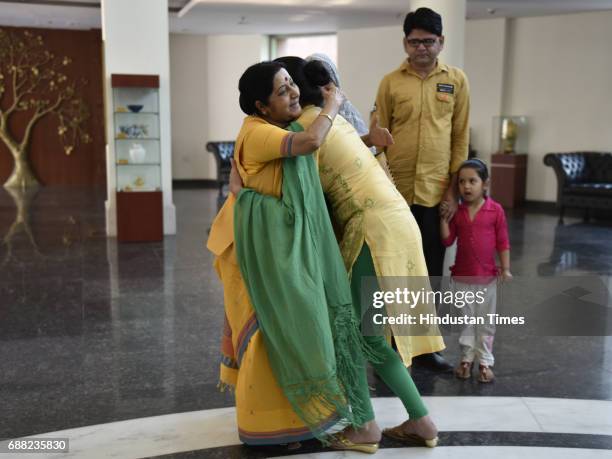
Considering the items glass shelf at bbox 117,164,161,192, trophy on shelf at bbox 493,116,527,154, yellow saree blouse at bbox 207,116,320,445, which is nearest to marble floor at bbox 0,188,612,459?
yellow saree blouse at bbox 207,116,320,445

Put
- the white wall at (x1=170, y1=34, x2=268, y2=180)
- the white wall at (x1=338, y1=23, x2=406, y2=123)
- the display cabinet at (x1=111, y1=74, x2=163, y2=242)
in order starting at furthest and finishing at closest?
the white wall at (x1=170, y1=34, x2=268, y2=180) < the white wall at (x1=338, y1=23, x2=406, y2=123) < the display cabinet at (x1=111, y1=74, x2=163, y2=242)

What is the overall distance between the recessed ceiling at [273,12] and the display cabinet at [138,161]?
292 centimetres

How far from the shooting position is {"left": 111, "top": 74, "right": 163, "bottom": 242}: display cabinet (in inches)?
304

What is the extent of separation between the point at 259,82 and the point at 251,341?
96cm

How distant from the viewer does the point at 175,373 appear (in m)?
3.68

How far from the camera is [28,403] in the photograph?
3266 mm

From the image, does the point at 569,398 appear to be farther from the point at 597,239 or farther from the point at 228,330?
the point at 597,239

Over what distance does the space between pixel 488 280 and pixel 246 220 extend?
1.56 meters

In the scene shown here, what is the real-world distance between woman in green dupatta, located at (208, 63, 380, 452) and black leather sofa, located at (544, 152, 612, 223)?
8170mm

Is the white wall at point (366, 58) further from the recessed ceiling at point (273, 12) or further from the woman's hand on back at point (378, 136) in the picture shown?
the woman's hand on back at point (378, 136)

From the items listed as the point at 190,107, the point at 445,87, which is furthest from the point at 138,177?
the point at 190,107

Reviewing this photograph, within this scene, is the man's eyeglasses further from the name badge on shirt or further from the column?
the column

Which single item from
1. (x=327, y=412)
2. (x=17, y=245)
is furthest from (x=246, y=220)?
(x=17, y=245)

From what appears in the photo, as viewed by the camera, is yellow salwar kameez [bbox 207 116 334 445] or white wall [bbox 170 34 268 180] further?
white wall [bbox 170 34 268 180]
